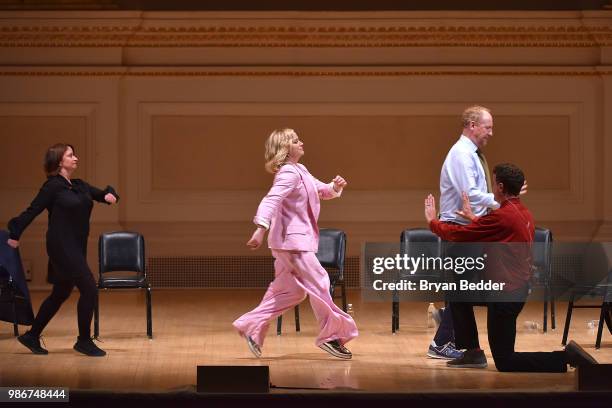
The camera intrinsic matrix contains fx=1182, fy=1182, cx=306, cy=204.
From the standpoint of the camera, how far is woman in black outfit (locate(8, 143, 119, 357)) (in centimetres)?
734

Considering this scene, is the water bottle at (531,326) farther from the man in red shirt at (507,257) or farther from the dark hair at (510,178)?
the dark hair at (510,178)

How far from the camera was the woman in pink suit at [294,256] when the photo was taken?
7059 mm

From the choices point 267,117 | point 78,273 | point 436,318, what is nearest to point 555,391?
point 436,318

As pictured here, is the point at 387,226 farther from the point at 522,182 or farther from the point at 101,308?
the point at 522,182

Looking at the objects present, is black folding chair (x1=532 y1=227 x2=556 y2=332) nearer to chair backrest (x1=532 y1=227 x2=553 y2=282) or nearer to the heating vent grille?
chair backrest (x1=532 y1=227 x2=553 y2=282)

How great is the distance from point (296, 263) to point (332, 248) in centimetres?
157

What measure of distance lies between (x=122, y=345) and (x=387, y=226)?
3822 millimetres

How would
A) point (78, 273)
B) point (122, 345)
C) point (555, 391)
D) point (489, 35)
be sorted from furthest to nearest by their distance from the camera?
1. point (489, 35)
2. point (122, 345)
3. point (78, 273)
4. point (555, 391)

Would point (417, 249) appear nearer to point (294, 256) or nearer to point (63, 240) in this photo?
point (294, 256)

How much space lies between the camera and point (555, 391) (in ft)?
17.1

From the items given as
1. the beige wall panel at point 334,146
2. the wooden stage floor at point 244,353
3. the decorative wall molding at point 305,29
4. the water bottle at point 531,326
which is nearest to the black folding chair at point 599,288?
the wooden stage floor at point 244,353

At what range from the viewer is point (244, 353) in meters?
7.46

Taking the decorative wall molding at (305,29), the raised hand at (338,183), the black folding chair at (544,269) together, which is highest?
the decorative wall molding at (305,29)

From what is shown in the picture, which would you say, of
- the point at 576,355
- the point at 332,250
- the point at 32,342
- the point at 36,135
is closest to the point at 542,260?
the point at 332,250
